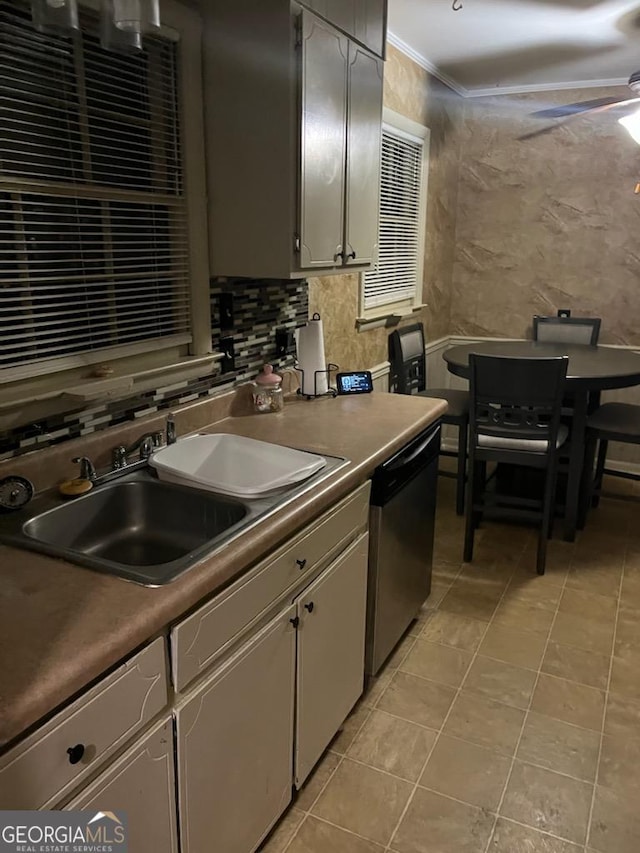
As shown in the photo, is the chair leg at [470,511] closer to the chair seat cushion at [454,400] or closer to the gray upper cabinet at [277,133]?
the chair seat cushion at [454,400]

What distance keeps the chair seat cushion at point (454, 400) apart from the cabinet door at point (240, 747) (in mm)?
2274

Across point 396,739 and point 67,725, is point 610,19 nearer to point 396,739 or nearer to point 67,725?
point 396,739

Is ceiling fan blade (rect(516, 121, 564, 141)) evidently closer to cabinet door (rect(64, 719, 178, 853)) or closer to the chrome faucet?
the chrome faucet

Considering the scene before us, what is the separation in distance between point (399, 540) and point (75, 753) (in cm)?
146

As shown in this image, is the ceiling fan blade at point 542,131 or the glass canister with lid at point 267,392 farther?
the ceiling fan blade at point 542,131

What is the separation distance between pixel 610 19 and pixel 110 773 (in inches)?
141

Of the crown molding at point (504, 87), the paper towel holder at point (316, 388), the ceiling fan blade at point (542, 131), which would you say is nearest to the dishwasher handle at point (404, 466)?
the paper towel holder at point (316, 388)

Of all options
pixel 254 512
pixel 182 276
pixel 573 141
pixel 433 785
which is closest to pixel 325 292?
pixel 182 276

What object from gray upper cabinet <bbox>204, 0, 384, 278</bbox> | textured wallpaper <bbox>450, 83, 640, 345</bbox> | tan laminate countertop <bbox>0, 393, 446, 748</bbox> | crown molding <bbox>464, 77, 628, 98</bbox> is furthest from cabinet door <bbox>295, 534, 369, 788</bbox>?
crown molding <bbox>464, 77, 628, 98</bbox>

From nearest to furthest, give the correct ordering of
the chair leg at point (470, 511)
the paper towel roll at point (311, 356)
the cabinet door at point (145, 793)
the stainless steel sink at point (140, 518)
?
the cabinet door at point (145, 793)
the stainless steel sink at point (140, 518)
the paper towel roll at point (311, 356)
the chair leg at point (470, 511)

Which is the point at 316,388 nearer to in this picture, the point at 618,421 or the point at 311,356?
the point at 311,356

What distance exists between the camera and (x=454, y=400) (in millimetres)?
Result: 3951

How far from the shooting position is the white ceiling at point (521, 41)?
2.96 m

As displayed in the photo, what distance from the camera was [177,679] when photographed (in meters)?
1.26
